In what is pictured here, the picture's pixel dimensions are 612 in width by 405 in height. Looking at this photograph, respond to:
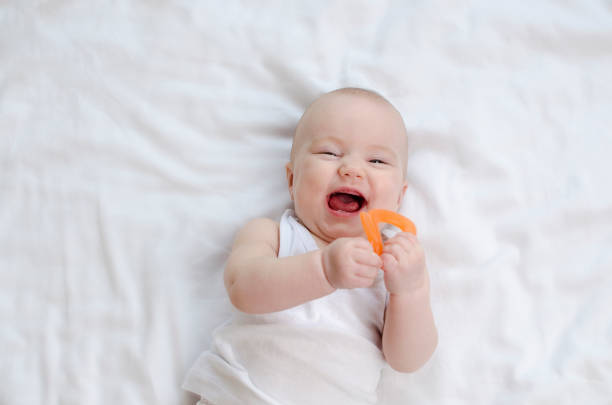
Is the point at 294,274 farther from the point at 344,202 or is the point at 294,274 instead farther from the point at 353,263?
the point at 344,202

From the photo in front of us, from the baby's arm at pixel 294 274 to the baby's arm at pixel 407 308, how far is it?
0.06 metres

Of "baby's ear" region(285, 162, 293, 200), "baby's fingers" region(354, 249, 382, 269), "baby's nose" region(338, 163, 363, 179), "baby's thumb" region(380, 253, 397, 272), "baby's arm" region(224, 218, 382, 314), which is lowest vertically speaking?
"baby's arm" region(224, 218, 382, 314)

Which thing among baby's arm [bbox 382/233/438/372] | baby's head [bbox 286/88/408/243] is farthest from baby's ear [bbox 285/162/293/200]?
baby's arm [bbox 382/233/438/372]

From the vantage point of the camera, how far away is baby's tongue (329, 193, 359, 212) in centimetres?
135

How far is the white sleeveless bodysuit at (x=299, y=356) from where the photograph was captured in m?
1.26

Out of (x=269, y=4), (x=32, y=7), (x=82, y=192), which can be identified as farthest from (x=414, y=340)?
(x=32, y=7)

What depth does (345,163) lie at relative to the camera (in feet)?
4.41

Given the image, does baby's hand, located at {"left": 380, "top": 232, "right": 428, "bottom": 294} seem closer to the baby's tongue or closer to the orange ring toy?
the orange ring toy

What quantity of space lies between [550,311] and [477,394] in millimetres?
277

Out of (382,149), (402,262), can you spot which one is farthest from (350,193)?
(402,262)

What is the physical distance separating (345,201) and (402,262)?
277 millimetres

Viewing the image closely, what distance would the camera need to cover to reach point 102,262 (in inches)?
59.1

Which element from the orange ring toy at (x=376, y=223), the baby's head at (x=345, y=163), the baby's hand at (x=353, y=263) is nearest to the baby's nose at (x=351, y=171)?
the baby's head at (x=345, y=163)

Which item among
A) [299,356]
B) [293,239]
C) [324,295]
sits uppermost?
[293,239]
